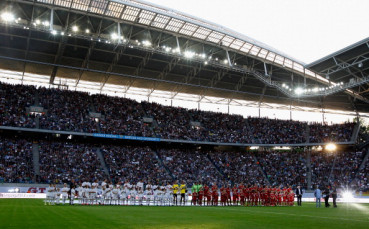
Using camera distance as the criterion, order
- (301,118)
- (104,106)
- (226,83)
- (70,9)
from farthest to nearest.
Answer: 1. (301,118)
2. (226,83)
3. (104,106)
4. (70,9)

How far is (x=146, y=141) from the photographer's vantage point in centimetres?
4978

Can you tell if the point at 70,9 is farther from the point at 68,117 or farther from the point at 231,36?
the point at 231,36

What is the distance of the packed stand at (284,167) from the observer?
5153 cm

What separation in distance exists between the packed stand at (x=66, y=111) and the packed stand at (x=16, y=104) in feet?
4.22

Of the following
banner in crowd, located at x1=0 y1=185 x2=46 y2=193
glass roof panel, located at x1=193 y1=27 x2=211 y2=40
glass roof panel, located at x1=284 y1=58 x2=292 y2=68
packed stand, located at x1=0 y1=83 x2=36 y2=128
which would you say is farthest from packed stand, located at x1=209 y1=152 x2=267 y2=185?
packed stand, located at x1=0 y1=83 x2=36 y2=128

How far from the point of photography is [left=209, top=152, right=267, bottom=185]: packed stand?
163ft

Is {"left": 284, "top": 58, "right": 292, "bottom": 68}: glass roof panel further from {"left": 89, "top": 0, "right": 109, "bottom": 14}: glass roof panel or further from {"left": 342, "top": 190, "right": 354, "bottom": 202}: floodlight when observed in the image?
{"left": 89, "top": 0, "right": 109, "bottom": 14}: glass roof panel

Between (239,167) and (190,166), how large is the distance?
7.98 m

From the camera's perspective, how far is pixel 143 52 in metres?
43.9

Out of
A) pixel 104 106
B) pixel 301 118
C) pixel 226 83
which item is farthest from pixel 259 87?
pixel 104 106

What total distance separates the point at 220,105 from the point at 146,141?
15222 mm

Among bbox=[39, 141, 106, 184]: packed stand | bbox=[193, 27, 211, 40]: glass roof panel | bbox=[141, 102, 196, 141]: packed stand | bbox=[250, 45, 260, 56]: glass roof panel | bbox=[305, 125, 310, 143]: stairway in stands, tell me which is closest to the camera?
bbox=[39, 141, 106, 184]: packed stand

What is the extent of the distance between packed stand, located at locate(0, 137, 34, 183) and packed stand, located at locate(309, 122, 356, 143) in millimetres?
41003

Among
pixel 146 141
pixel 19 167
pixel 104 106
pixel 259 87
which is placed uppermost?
pixel 259 87
